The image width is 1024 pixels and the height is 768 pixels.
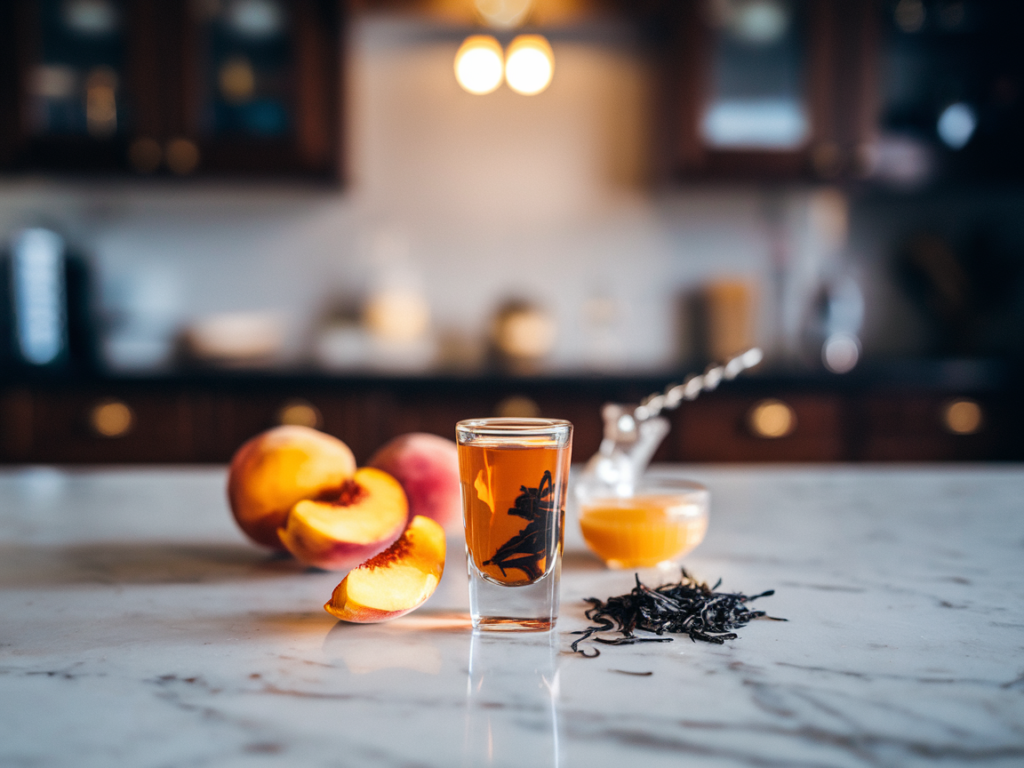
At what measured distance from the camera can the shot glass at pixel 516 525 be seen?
0.59 metres

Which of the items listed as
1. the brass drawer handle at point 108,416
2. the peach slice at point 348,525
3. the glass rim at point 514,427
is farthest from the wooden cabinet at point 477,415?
the glass rim at point 514,427

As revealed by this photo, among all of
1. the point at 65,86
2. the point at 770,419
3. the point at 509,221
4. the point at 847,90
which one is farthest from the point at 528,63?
the point at 65,86

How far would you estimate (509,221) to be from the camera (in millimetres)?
2943

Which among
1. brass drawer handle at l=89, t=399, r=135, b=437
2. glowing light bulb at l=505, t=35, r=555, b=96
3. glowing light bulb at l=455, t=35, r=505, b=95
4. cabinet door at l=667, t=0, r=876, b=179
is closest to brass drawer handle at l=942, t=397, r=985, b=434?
cabinet door at l=667, t=0, r=876, b=179

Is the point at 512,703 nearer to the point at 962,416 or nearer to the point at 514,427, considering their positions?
the point at 514,427

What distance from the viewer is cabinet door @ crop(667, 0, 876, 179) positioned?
250cm

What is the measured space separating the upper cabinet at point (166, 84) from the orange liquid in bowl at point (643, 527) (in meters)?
2.11

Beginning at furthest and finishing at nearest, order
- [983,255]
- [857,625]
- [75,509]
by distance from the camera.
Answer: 1. [983,255]
2. [75,509]
3. [857,625]

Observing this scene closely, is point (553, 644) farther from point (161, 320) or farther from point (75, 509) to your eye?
point (161, 320)

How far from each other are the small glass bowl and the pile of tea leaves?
9 cm

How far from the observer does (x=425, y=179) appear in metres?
2.92

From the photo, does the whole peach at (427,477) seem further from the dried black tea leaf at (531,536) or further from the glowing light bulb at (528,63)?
the glowing light bulb at (528,63)

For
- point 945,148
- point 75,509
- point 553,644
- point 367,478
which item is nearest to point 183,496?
point 75,509

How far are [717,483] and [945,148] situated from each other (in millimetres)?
2000
